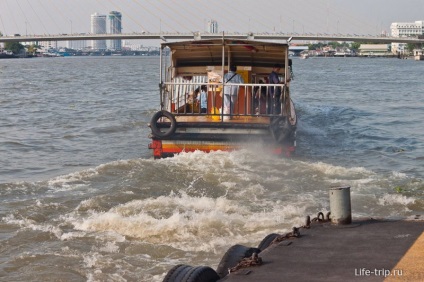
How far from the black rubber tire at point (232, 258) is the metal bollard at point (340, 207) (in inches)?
35.3

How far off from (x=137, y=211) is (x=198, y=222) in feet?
3.94

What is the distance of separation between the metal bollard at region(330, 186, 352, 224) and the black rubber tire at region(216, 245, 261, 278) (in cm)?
90

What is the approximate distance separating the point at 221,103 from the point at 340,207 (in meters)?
8.83

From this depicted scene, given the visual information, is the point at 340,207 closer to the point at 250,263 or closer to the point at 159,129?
A: the point at 250,263

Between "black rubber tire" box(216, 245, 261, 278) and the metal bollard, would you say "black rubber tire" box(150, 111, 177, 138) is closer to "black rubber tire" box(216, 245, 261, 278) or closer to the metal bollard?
the metal bollard

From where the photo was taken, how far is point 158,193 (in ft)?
40.5

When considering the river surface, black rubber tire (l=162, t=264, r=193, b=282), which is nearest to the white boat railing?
the river surface

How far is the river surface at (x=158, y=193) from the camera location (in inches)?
354

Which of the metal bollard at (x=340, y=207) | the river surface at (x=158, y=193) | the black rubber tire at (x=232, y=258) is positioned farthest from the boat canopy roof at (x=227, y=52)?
the black rubber tire at (x=232, y=258)

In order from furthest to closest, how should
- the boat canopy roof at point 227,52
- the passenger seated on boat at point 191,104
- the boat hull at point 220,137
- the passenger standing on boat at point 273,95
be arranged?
the passenger seated on boat at point 191,104 < the boat canopy roof at point 227,52 < the passenger standing on boat at point 273,95 < the boat hull at point 220,137

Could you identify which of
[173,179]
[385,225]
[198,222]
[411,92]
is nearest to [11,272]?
[198,222]

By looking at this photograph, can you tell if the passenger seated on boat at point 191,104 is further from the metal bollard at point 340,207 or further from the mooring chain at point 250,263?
the mooring chain at point 250,263

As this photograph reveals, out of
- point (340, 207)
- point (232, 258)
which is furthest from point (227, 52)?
point (232, 258)

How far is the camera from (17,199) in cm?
1211
